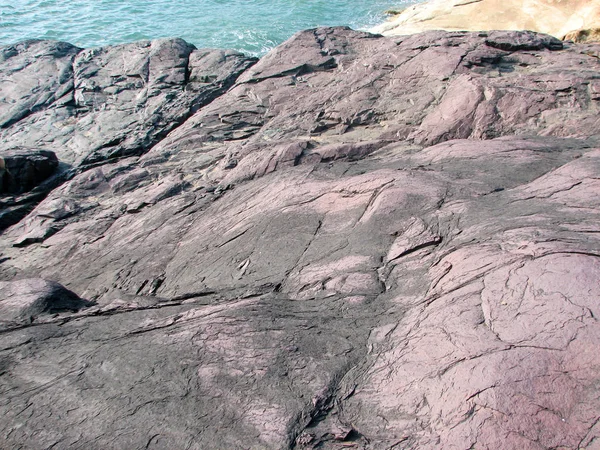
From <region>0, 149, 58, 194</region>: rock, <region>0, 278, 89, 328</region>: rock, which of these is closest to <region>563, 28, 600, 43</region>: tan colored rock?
<region>0, 149, 58, 194</region>: rock

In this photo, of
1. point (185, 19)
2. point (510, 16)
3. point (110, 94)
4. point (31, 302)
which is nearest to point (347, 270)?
point (31, 302)

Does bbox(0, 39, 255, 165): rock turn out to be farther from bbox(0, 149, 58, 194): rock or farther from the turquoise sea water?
the turquoise sea water

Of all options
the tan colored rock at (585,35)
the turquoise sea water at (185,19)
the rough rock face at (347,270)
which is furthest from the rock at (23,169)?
the turquoise sea water at (185,19)

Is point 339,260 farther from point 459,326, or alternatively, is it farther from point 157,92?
point 157,92

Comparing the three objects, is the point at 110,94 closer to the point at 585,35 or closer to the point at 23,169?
the point at 23,169

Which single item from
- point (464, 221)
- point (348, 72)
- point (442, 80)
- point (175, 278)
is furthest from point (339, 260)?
point (348, 72)

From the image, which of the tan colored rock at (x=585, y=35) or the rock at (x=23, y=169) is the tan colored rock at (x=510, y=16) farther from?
the rock at (x=23, y=169)
